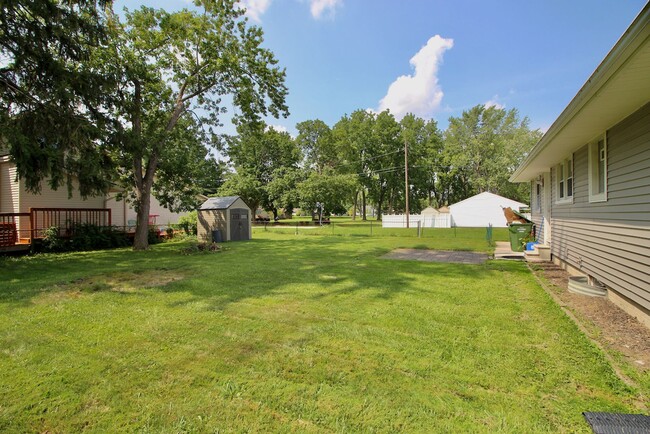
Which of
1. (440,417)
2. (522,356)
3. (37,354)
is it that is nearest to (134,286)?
(37,354)

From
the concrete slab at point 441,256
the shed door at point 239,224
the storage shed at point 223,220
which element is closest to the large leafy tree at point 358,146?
the shed door at point 239,224

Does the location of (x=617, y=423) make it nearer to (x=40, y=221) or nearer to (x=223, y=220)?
(x=223, y=220)

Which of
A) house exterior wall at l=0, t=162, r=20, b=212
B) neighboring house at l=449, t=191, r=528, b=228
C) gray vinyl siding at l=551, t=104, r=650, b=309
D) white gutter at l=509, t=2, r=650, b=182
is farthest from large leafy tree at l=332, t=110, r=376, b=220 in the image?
white gutter at l=509, t=2, r=650, b=182

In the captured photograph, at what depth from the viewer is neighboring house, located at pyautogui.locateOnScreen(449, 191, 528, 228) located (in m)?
31.1

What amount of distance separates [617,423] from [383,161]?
158ft

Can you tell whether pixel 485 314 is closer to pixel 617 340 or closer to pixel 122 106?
pixel 617 340

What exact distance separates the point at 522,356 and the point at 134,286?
669cm

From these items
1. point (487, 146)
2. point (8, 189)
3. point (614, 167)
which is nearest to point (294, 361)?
point (614, 167)

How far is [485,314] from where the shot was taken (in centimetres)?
469

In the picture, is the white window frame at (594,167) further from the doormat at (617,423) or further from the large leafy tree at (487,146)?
the large leafy tree at (487,146)

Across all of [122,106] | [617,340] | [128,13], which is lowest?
[617,340]

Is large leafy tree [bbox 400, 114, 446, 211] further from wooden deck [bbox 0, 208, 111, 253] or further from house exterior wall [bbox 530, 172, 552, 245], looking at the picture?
wooden deck [bbox 0, 208, 111, 253]

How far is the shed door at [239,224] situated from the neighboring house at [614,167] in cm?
1409

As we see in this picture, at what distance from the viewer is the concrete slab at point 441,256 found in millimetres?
10094
